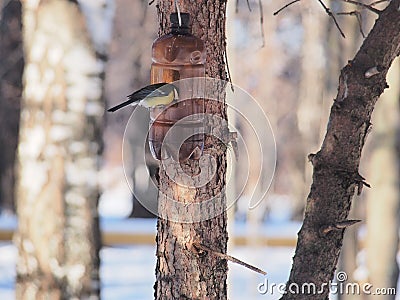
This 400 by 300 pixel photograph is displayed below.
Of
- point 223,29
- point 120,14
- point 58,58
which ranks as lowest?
point 223,29

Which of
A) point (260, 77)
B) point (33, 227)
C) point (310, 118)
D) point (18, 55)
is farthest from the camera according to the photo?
point (260, 77)

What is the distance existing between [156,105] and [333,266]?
3.66ft

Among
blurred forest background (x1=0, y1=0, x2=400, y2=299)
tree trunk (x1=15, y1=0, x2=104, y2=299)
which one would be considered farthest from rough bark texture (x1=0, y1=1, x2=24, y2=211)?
tree trunk (x1=15, y1=0, x2=104, y2=299)

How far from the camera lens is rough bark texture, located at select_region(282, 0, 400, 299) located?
291 cm

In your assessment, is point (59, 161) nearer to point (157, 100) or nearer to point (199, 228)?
point (199, 228)

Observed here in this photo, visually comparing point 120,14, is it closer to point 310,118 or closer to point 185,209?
point 310,118

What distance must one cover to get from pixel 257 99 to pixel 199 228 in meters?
13.7

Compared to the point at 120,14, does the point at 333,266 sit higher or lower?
lower

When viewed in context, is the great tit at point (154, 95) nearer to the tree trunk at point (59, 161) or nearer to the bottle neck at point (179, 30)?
the bottle neck at point (179, 30)

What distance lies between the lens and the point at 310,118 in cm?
1578

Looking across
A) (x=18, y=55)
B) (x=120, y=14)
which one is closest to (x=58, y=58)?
(x=18, y=55)

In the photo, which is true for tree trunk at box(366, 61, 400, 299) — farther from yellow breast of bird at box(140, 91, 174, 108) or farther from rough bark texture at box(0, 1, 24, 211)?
rough bark texture at box(0, 1, 24, 211)

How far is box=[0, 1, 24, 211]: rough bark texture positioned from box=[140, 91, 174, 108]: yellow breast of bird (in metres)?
8.15

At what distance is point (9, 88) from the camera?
13211 millimetres
